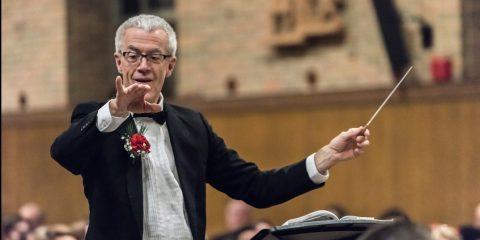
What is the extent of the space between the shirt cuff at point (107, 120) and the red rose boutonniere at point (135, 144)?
13 cm

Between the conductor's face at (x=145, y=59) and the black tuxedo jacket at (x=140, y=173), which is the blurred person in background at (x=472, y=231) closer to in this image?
the black tuxedo jacket at (x=140, y=173)

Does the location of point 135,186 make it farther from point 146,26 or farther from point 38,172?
point 38,172

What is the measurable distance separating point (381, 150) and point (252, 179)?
802cm

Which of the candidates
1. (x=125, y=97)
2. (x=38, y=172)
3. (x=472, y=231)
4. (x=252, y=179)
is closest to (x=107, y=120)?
(x=125, y=97)

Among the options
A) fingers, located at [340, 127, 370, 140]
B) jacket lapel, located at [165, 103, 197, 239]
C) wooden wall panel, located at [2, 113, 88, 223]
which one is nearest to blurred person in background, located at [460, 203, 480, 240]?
fingers, located at [340, 127, 370, 140]

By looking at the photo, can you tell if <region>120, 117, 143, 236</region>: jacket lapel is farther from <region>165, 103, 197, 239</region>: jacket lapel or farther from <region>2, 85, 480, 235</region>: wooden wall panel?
<region>2, 85, 480, 235</region>: wooden wall panel

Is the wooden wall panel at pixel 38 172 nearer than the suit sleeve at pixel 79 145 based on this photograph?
No

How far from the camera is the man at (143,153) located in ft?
16.4

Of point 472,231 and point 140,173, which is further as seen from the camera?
point 472,231

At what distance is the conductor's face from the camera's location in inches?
203

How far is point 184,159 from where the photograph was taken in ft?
17.3

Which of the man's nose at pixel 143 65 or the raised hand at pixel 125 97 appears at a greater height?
the man's nose at pixel 143 65

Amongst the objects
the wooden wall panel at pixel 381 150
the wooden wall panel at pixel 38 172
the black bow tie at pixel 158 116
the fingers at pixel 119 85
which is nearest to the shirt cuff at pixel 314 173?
the black bow tie at pixel 158 116

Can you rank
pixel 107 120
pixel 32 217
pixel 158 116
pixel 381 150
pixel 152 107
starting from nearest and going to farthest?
pixel 107 120 < pixel 152 107 < pixel 158 116 < pixel 381 150 < pixel 32 217
